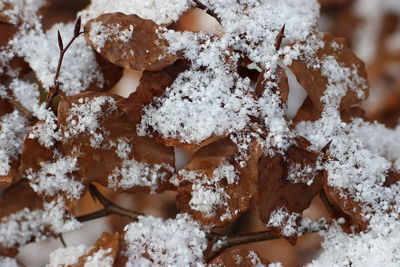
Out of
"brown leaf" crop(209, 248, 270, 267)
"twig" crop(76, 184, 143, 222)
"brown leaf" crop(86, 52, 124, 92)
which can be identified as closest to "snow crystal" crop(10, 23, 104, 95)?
"brown leaf" crop(86, 52, 124, 92)

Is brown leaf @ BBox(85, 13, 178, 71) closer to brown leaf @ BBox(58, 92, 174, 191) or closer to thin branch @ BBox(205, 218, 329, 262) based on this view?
brown leaf @ BBox(58, 92, 174, 191)

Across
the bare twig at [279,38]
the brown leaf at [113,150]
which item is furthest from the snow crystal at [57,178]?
the bare twig at [279,38]

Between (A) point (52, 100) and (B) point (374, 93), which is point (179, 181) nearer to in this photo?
(A) point (52, 100)

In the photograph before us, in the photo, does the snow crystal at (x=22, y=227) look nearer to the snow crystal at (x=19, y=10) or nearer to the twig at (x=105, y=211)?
the twig at (x=105, y=211)

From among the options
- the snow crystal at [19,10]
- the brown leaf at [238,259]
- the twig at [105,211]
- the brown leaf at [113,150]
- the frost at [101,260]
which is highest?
the snow crystal at [19,10]

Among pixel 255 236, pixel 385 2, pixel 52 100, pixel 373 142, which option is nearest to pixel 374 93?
pixel 385 2
